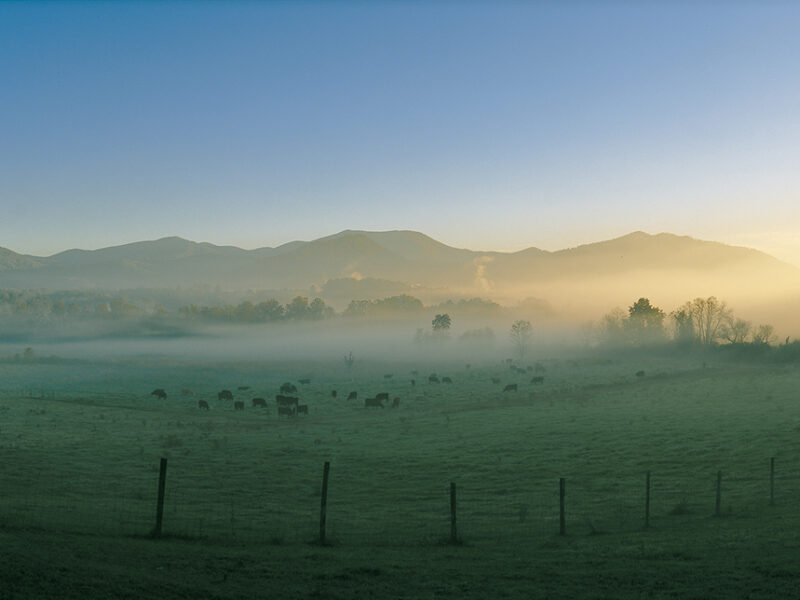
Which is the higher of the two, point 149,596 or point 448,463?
point 149,596

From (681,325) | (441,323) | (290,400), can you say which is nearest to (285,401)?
(290,400)

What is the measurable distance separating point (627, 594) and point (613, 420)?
3554 cm

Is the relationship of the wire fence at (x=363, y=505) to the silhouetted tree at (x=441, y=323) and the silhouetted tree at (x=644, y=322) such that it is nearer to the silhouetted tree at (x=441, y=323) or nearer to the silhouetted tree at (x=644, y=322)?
the silhouetted tree at (x=644, y=322)

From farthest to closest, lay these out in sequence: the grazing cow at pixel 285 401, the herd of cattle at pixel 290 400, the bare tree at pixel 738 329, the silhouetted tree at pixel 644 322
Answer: the silhouetted tree at pixel 644 322, the bare tree at pixel 738 329, the grazing cow at pixel 285 401, the herd of cattle at pixel 290 400

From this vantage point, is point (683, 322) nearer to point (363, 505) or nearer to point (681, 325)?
point (681, 325)

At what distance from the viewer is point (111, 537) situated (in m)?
13.6

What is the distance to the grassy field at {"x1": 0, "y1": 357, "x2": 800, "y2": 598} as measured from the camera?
37.4 ft

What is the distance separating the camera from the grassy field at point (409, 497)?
11398mm

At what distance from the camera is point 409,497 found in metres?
24.0

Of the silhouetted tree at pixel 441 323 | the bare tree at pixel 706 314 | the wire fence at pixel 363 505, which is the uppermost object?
the bare tree at pixel 706 314

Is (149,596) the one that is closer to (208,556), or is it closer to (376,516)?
(208,556)

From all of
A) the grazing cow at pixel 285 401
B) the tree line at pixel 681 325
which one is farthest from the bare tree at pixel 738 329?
the grazing cow at pixel 285 401

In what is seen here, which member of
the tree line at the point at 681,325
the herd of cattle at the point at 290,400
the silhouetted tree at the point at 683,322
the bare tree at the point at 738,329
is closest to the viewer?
the herd of cattle at the point at 290,400

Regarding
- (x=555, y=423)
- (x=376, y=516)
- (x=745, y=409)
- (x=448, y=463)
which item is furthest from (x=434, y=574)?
(x=745, y=409)
